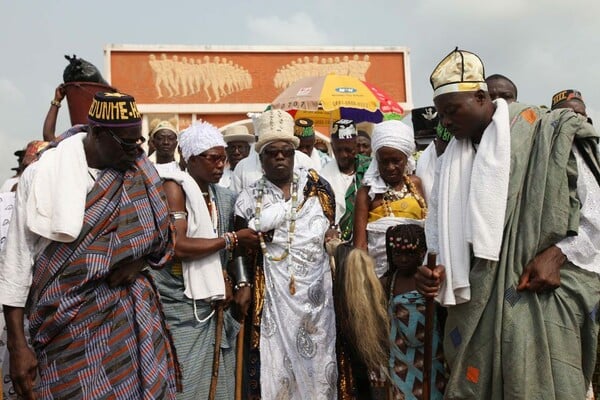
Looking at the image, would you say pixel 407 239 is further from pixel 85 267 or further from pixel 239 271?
pixel 85 267

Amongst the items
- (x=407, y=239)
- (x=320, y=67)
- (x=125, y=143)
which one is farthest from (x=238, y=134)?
(x=320, y=67)

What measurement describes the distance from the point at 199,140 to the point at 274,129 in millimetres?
575

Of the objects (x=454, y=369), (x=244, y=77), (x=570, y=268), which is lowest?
(x=454, y=369)

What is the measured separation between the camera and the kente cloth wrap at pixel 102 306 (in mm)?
3260

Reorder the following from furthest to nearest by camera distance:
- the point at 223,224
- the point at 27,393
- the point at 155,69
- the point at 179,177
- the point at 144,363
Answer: the point at 155,69 < the point at 223,224 < the point at 179,177 < the point at 144,363 < the point at 27,393

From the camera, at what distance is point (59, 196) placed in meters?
3.23

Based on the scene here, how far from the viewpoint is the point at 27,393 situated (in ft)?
10.6

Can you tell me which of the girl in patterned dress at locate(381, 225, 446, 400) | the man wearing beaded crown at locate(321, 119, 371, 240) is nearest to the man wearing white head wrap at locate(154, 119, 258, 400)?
the girl in patterned dress at locate(381, 225, 446, 400)

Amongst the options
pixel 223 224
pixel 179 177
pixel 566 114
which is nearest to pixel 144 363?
pixel 179 177

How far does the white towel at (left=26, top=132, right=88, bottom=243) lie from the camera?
3.20 meters

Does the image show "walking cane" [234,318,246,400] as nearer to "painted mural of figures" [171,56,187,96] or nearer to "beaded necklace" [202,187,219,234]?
"beaded necklace" [202,187,219,234]

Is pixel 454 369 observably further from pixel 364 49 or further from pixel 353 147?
pixel 364 49

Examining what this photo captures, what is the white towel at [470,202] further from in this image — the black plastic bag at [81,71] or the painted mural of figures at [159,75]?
the painted mural of figures at [159,75]

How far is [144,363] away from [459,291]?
5.54 feet
